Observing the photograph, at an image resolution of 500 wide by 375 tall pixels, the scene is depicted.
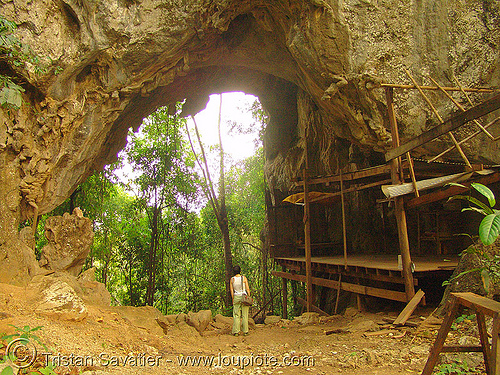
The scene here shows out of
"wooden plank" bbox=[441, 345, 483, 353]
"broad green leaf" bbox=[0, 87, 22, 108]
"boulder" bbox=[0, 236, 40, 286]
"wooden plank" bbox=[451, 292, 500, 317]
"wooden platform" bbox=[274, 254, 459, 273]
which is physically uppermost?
"broad green leaf" bbox=[0, 87, 22, 108]

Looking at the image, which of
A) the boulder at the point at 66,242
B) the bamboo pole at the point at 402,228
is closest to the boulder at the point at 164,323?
the boulder at the point at 66,242

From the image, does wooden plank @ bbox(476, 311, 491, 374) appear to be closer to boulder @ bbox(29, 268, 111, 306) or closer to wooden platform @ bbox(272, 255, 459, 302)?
wooden platform @ bbox(272, 255, 459, 302)

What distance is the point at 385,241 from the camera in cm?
1177

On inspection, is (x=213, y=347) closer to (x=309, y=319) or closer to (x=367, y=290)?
(x=309, y=319)

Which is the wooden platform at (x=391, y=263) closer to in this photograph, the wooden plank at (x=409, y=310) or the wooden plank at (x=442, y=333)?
the wooden plank at (x=409, y=310)

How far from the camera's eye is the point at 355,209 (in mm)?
11992

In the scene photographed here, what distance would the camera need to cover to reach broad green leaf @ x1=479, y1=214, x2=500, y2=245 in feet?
7.68

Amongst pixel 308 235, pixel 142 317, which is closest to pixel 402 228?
pixel 308 235

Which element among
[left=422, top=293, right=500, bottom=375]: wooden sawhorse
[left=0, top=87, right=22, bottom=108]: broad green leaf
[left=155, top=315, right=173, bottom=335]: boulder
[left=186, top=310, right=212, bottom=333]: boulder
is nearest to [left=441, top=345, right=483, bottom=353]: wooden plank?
[left=422, top=293, right=500, bottom=375]: wooden sawhorse

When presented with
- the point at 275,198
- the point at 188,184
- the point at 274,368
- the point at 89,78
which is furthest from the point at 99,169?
the point at 274,368

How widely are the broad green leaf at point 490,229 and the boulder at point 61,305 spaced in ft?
16.2

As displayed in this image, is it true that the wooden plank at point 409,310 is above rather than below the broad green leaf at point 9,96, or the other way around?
below

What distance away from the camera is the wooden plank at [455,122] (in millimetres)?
4043

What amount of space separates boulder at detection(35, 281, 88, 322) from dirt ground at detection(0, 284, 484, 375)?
106 mm
